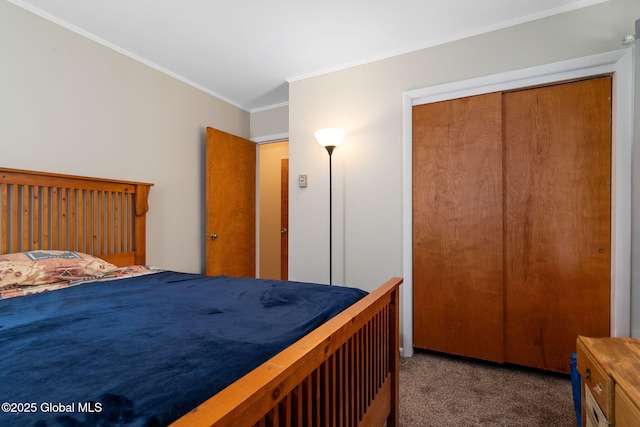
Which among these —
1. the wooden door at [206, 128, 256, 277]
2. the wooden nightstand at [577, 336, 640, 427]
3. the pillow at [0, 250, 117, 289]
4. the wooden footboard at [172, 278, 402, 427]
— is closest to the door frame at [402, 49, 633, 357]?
the wooden nightstand at [577, 336, 640, 427]

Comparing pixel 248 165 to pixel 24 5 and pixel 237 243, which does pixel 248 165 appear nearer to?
pixel 237 243

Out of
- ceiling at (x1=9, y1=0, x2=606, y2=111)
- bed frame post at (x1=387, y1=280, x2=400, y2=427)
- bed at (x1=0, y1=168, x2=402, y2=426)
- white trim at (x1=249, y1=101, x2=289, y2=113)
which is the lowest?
bed frame post at (x1=387, y1=280, x2=400, y2=427)

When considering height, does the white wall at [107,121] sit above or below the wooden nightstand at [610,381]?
above

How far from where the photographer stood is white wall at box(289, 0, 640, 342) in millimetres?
1986

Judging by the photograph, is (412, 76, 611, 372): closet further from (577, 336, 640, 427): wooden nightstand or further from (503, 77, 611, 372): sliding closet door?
(577, 336, 640, 427): wooden nightstand

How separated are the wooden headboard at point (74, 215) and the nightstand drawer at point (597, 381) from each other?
2.81 meters

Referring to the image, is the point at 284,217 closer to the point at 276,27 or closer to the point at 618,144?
the point at 276,27

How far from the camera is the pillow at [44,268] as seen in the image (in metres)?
1.54

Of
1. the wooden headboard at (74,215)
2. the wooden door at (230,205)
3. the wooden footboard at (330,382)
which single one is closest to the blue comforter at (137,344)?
the wooden footboard at (330,382)

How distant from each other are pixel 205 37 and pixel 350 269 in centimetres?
216

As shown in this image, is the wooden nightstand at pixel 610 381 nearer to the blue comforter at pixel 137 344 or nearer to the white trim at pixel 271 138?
the blue comforter at pixel 137 344

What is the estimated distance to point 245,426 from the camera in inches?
21.2

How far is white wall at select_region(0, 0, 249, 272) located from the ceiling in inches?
6.3

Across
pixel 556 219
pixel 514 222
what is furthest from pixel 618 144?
pixel 514 222
